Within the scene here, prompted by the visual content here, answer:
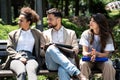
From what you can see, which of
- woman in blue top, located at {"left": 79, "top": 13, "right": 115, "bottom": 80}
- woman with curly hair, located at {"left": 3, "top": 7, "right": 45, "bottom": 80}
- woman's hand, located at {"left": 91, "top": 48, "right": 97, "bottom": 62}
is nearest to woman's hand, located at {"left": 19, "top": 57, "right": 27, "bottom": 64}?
woman with curly hair, located at {"left": 3, "top": 7, "right": 45, "bottom": 80}

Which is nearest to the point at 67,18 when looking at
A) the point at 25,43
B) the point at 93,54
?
the point at 25,43

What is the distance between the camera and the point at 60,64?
652cm

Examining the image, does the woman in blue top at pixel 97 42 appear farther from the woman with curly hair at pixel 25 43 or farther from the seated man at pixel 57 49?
the woman with curly hair at pixel 25 43

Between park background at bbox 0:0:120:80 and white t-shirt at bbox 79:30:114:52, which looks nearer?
white t-shirt at bbox 79:30:114:52

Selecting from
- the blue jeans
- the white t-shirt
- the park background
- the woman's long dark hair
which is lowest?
the park background

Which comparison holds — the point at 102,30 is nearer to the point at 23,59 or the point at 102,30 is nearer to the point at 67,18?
the point at 23,59

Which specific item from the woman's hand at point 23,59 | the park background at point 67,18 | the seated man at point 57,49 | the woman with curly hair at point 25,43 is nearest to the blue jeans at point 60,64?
the seated man at point 57,49

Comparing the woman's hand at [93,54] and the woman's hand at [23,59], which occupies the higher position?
the woman's hand at [93,54]

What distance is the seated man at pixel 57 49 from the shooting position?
6.43 metres

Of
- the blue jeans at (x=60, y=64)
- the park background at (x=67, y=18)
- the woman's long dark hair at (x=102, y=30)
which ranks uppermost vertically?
the woman's long dark hair at (x=102, y=30)

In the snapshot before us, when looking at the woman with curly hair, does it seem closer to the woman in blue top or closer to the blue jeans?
the blue jeans

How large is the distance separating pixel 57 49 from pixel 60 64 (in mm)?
272

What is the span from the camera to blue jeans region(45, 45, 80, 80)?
6.39 meters

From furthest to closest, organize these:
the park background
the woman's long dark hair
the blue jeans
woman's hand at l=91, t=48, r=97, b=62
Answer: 1. the park background
2. the woman's long dark hair
3. woman's hand at l=91, t=48, r=97, b=62
4. the blue jeans
